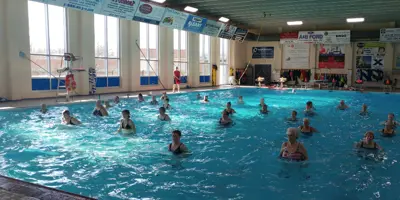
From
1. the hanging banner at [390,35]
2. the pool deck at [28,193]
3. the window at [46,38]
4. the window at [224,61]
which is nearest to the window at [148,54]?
the window at [46,38]

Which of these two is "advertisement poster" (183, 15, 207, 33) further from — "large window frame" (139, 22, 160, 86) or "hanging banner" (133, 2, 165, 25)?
"large window frame" (139, 22, 160, 86)

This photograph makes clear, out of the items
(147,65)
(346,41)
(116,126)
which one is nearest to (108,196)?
(116,126)

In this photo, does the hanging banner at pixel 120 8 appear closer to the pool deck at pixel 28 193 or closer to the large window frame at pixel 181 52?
the pool deck at pixel 28 193

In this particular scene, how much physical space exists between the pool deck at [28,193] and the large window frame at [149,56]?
55.6ft

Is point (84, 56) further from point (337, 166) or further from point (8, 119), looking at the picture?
point (337, 166)

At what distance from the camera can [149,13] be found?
14539mm

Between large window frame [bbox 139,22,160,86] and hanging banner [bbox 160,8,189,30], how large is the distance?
467 centimetres

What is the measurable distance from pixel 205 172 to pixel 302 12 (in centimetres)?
1636

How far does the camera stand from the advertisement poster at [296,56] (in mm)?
28453

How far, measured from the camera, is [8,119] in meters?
10.3

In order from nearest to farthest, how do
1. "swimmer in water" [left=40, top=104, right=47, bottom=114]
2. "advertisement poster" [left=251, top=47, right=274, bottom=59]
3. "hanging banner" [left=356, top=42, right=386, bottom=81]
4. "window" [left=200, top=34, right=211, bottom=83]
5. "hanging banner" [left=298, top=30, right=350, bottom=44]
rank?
"swimmer in water" [left=40, top=104, right=47, bottom=114]
"hanging banner" [left=298, top=30, right=350, bottom=44]
"hanging banner" [left=356, top=42, right=386, bottom=81]
"window" [left=200, top=34, right=211, bottom=83]
"advertisement poster" [left=251, top=47, right=274, bottom=59]

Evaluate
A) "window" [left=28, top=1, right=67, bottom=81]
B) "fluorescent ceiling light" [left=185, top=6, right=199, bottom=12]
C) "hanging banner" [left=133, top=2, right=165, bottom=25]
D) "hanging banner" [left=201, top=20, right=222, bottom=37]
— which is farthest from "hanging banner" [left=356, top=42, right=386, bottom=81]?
"window" [left=28, top=1, right=67, bottom=81]

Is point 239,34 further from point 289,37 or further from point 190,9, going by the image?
point 190,9

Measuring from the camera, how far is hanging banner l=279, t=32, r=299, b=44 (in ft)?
89.1
